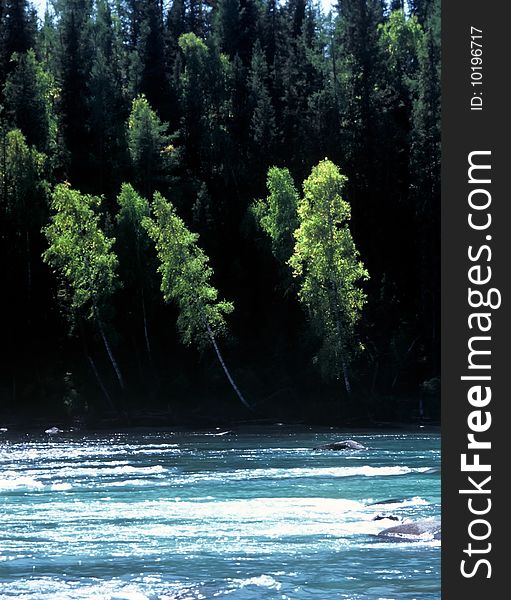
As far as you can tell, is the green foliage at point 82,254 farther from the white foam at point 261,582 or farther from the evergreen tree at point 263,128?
the white foam at point 261,582

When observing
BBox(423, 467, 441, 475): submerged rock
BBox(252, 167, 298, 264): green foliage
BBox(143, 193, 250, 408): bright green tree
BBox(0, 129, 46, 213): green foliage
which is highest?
BBox(0, 129, 46, 213): green foliage

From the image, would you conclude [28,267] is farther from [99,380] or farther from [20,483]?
[20,483]

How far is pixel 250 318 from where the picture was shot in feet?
203

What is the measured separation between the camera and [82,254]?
5431 centimetres

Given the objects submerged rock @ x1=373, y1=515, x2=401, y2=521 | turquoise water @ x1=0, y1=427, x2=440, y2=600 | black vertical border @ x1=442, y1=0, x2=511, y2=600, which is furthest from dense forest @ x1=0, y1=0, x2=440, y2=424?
black vertical border @ x1=442, y1=0, x2=511, y2=600

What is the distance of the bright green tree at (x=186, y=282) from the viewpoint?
53.0 m

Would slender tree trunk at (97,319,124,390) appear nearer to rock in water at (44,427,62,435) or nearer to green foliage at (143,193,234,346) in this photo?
green foliage at (143,193,234,346)

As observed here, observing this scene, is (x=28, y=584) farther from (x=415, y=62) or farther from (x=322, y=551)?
(x=415, y=62)

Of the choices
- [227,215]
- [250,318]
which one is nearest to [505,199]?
[250,318]

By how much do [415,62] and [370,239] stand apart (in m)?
24.4

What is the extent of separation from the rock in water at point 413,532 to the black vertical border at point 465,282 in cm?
1024

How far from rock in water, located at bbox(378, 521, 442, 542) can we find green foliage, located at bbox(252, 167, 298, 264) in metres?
38.9

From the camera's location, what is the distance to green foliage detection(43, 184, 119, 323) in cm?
5384

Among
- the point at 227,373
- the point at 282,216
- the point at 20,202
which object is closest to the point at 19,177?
the point at 20,202
